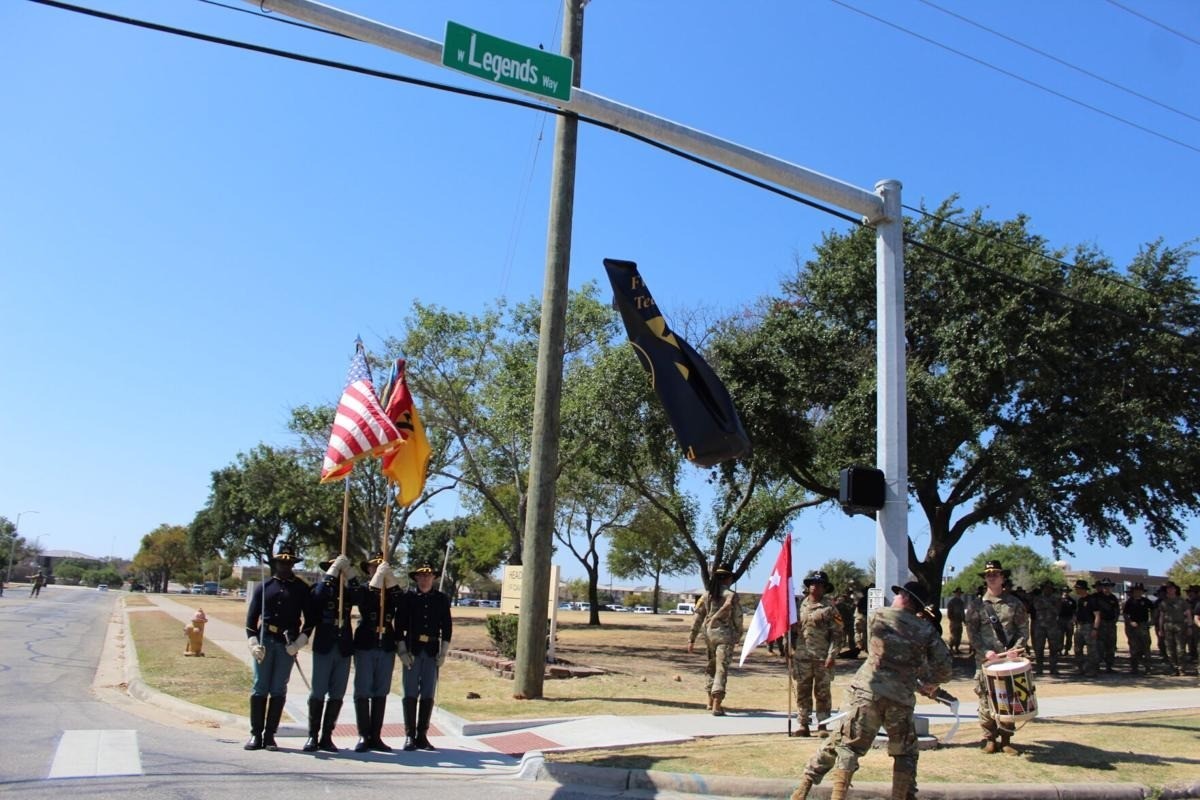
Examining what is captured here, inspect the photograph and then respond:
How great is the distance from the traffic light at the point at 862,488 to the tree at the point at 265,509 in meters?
35.1

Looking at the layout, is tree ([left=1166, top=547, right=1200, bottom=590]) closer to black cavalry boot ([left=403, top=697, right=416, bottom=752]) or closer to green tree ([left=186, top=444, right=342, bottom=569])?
green tree ([left=186, top=444, right=342, bottom=569])

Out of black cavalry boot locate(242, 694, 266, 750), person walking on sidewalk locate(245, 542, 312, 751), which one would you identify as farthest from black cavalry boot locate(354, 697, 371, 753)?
black cavalry boot locate(242, 694, 266, 750)

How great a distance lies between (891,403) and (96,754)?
8168 mm

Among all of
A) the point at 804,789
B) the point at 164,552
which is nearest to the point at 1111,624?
the point at 804,789

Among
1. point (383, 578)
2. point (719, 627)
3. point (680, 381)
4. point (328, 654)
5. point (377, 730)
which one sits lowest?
point (377, 730)

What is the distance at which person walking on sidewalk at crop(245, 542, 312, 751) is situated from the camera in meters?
8.91

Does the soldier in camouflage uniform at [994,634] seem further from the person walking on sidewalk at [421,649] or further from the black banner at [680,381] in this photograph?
the person walking on sidewalk at [421,649]

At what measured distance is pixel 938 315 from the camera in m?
21.4

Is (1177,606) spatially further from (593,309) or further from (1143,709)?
(593,309)

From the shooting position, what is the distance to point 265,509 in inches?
2108

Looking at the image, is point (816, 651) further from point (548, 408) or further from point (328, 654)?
point (328, 654)

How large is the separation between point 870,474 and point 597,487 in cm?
2988

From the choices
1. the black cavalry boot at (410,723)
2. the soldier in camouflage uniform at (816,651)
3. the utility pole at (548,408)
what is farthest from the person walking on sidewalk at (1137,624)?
the black cavalry boot at (410,723)

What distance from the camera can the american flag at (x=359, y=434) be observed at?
9680 millimetres
